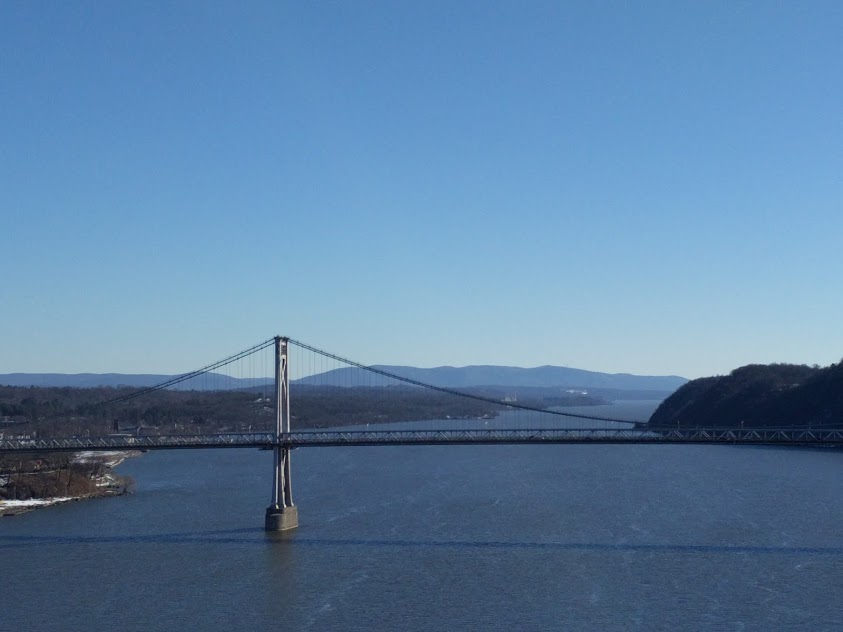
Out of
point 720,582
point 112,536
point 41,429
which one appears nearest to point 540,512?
point 720,582

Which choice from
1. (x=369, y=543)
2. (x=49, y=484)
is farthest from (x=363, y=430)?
(x=369, y=543)

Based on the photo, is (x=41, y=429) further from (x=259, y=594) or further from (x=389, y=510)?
(x=259, y=594)

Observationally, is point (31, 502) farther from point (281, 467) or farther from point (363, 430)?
point (363, 430)

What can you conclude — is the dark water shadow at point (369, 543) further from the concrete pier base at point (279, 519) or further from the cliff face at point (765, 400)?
the cliff face at point (765, 400)

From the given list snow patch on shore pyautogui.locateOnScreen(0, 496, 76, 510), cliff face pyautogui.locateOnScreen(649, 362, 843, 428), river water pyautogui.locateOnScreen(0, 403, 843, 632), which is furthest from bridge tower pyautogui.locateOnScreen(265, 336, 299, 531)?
cliff face pyautogui.locateOnScreen(649, 362, 843, 428)

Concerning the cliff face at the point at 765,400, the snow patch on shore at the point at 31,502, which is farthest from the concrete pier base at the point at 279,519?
the cliff face at the point at 765,400

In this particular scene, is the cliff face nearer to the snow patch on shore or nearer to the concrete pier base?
the concrete pier base
